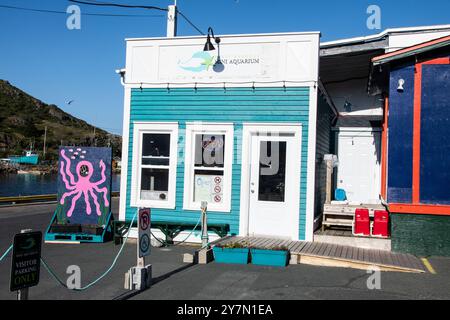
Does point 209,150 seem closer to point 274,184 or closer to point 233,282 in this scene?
point 274,184

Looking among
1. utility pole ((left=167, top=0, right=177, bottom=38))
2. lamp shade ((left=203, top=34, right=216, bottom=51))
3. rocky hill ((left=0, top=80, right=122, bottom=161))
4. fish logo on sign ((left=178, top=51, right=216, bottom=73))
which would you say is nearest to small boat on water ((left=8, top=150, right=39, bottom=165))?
rocky hill ((left=0, top=80, right=122, bottom=161))

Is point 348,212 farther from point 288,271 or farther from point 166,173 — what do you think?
point 166,173

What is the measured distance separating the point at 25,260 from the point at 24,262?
0.08 feet

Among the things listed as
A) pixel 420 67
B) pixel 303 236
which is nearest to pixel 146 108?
pixel 303 236

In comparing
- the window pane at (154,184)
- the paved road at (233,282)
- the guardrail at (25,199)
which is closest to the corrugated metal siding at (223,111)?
the window pane at (154,184)

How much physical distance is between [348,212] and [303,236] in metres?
1.41

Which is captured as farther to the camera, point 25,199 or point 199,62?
point 25,199

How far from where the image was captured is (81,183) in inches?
429

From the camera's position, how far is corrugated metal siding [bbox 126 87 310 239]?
1008 cm

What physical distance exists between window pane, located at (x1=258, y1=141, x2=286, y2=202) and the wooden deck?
3.65 feet

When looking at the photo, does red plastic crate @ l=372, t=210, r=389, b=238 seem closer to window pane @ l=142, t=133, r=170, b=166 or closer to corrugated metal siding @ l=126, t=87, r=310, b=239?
corrugated metal siding @ l=126, t=87, r=310, b=239

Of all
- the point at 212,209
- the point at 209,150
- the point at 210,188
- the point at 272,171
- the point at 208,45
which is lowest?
the point at 212,209

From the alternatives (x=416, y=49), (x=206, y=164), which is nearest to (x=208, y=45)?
(x=206, y=164)
